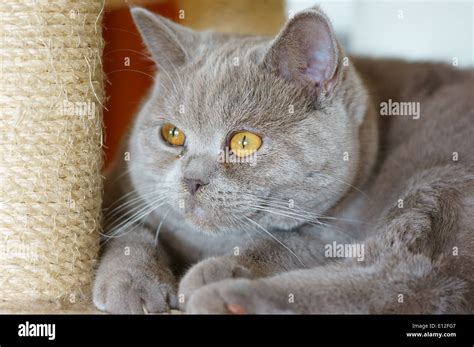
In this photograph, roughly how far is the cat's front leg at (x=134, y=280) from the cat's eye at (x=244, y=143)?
1.17 ft

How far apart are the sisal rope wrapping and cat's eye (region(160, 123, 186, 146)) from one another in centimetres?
19

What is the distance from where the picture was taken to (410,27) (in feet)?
9.71

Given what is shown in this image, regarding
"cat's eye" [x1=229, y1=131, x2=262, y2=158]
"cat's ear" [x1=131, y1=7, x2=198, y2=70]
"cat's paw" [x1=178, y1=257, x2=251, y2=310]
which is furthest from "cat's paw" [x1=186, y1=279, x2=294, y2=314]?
"cat's ear" [x1=131, y1=7, x2=198, y2=70]

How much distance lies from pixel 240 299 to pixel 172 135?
57 cm

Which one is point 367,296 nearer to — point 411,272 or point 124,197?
point 411,272

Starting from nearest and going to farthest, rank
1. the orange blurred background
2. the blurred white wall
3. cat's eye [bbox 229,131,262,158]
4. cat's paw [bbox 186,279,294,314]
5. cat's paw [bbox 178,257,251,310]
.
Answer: cat's paw [bbox 186,279,294,314] < cat's paw [bbox 178,257,251,310] < cat's eye [bbox 229,131,262,158] < the orange blurred background < the blurred white wall

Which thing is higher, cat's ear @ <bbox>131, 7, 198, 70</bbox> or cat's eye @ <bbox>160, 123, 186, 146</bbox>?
cat's ear @ <bbox>131, 7, 198, 70</bbox>

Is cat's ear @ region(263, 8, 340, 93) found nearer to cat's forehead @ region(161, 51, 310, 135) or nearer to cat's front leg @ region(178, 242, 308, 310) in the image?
cat's forehead @ region(161, 51, 310, 135)

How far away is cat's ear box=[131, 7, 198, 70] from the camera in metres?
1.56

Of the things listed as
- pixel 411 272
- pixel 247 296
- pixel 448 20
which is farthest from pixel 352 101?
pixel 448 20

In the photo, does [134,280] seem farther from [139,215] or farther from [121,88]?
[121,88]

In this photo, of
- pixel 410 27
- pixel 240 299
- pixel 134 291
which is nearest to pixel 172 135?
pixel 134 291

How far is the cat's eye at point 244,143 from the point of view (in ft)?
4.59
